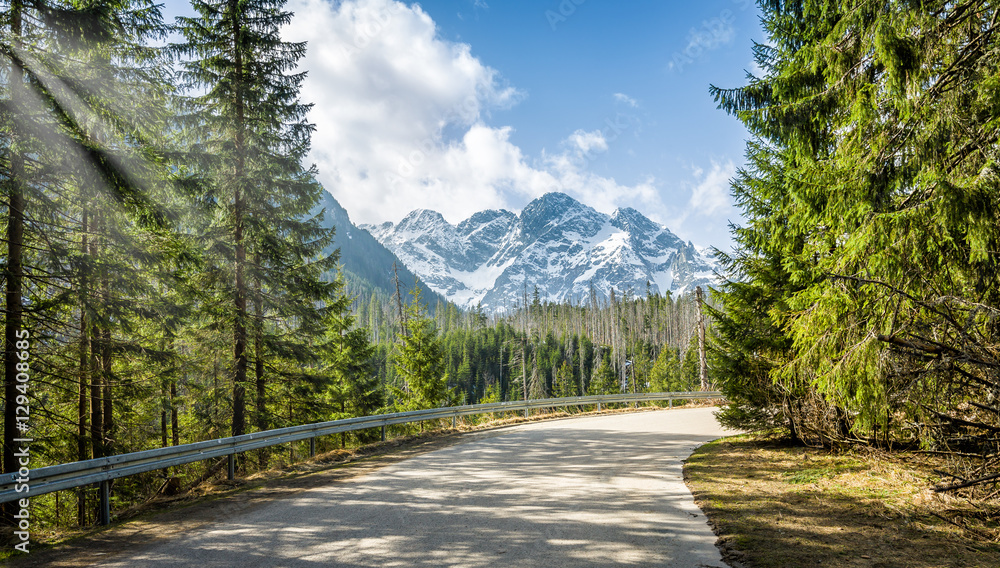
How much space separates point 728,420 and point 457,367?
266 feet

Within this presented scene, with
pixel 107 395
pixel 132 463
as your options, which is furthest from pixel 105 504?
pixel 107 395

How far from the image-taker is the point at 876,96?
577 centimetres

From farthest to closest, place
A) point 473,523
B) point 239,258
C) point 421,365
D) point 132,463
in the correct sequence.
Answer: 1. point 421,365
2. point 239,258
3. point 132,463
4. point 473,523

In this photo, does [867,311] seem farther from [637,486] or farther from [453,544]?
[453,544]

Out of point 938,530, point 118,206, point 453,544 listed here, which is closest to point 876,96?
point 938,530

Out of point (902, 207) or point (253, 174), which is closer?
point (902, 207)

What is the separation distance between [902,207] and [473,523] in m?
6.48

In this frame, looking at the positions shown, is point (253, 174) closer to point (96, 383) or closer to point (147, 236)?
point (147, 236)

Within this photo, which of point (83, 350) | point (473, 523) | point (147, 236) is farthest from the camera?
point (83, 350)

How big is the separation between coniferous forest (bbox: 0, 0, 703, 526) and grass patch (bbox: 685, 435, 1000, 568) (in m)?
9.95

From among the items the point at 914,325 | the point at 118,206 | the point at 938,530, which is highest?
the point at 118,206

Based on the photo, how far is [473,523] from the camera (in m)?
5.75

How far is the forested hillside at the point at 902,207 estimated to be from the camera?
469 cm

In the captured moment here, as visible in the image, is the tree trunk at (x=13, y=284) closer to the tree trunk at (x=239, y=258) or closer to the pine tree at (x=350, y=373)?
the tree trunk at (x=239, y=258)
